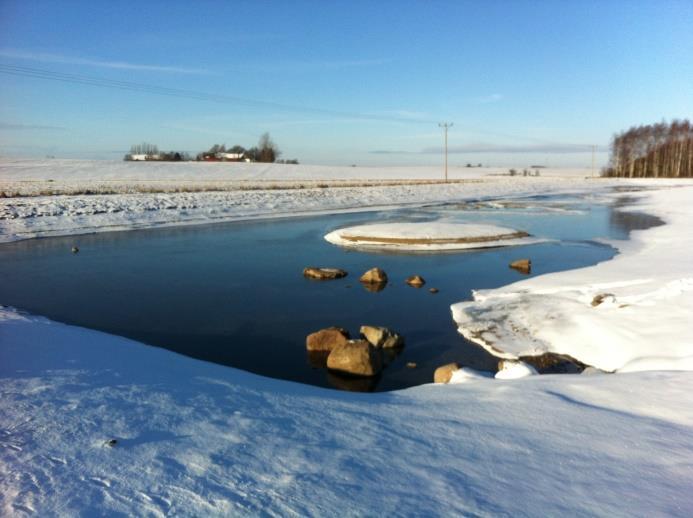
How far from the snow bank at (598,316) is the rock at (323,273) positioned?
320 centimetres

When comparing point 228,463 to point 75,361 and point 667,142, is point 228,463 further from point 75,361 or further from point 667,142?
point 667,142

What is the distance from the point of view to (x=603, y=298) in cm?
840

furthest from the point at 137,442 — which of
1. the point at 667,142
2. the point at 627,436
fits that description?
the point at 667,142

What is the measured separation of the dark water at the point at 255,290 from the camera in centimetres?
710

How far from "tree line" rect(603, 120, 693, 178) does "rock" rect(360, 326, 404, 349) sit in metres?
75.9

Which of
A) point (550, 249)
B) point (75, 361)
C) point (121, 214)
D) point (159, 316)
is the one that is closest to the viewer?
point (75, 361)

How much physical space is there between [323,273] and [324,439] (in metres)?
8.31

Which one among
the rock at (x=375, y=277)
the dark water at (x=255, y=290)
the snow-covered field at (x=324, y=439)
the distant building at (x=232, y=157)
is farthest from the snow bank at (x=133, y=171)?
the snow-covered field at (x=324, y=439)

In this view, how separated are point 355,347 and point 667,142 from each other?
8209cm

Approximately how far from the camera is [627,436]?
3.57 metres

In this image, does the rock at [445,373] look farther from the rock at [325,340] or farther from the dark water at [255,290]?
the rock at [325,340]

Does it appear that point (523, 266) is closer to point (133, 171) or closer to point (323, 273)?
point (323, 273)

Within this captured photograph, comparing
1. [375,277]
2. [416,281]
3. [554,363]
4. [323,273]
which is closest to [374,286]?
[375,277]

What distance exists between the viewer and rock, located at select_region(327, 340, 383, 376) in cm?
631
